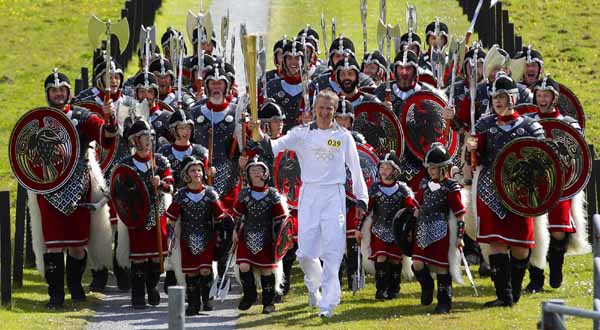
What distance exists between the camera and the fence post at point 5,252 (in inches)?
600

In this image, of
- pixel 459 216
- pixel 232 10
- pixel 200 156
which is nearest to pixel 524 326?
pixel 459 216

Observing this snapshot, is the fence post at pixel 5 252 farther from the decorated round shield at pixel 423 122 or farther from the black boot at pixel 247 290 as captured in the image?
the decorated round shield at pixel 423 122

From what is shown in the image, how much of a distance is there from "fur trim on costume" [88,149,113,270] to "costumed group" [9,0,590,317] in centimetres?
1

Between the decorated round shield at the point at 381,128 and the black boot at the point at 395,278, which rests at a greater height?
the decorated round shield at the point at 381,128

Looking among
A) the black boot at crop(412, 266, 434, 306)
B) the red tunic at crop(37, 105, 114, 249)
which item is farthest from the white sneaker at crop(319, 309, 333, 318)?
the red tunic at crop(37, 105, 114, 249)

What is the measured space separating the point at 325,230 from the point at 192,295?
1.63 meters

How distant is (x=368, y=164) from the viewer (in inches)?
629

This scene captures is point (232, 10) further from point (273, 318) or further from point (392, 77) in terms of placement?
point (273, 318)

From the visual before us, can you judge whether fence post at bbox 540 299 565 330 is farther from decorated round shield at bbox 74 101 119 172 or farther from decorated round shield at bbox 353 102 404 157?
decorated round shield at bbox 74 101 119 172

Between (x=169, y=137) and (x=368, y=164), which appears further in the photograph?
(x=169, y=137)

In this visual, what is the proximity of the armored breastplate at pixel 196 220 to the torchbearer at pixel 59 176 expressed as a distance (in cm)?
106

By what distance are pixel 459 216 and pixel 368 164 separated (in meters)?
1.32

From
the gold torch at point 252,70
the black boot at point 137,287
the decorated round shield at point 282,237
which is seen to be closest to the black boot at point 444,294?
the decorated round shield at point 282,237

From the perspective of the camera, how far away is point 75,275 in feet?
52.3
